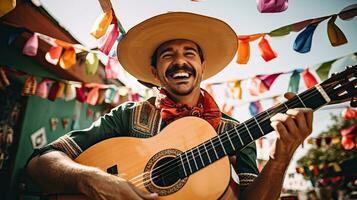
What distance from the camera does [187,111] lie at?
1.99 metres

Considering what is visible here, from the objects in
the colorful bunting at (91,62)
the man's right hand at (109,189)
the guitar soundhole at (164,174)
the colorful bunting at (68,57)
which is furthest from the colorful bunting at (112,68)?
the man's right hand at (109,189)

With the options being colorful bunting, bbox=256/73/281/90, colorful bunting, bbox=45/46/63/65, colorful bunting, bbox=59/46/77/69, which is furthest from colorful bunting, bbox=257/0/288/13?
colorful bunting, bbox=45/46/63/65

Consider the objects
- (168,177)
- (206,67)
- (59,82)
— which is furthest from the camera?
(59,82)

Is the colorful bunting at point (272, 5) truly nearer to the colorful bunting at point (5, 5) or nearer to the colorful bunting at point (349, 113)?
the colorful bunting at point (5, 5)

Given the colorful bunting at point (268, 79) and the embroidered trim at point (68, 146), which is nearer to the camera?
the embroidered trim at point (68, 146)

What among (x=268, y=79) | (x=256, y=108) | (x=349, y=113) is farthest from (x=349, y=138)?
(x=268, y=79)

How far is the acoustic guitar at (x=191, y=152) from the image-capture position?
1469mm

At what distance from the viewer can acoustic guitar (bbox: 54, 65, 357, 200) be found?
57.8 inches

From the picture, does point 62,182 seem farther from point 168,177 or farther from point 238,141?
point 238,141

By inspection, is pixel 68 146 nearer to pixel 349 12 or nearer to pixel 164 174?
pixel 164 174

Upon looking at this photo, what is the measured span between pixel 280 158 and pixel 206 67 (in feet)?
5.23

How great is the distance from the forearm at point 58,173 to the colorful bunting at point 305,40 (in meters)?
2.37

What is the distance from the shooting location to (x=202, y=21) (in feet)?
7.44

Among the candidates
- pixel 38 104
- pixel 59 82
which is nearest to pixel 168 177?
pixel 59 82
